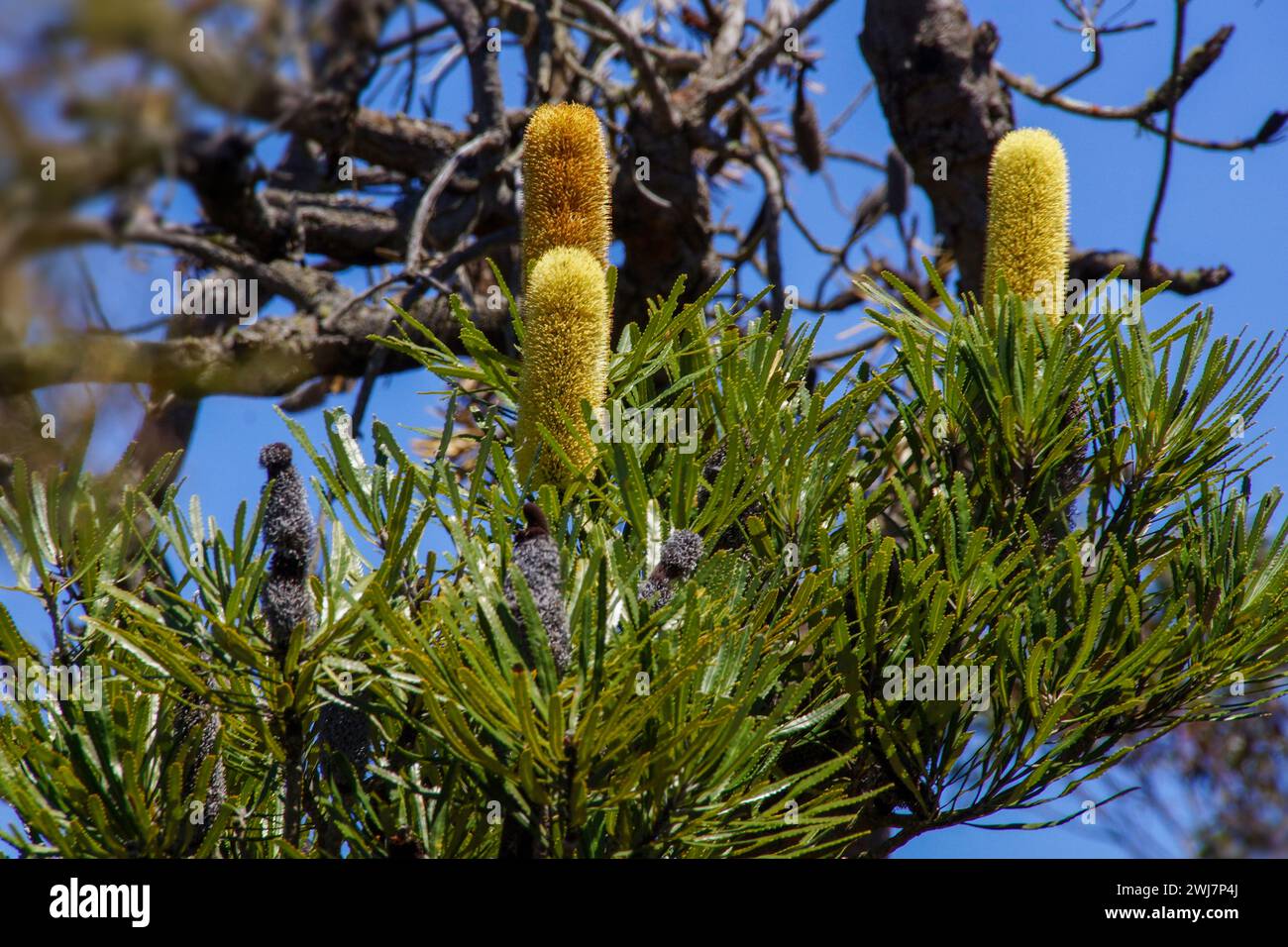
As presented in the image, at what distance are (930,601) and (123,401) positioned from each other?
0.75m

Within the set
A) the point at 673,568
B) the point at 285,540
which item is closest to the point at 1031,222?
the point at 673,568

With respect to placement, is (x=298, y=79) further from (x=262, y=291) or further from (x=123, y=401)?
(x=262, y=291)

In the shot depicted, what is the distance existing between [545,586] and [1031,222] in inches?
35.4

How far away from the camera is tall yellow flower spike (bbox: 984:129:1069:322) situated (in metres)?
1.42

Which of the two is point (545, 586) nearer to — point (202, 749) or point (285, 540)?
point (285, 540)

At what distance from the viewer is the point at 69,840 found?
928mm

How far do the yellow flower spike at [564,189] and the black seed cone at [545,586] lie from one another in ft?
1.50

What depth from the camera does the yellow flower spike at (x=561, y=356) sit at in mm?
1113

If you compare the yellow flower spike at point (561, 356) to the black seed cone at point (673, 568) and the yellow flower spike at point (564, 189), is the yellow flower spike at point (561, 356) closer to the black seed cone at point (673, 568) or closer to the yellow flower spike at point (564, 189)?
the yellow flower spike at point (564, 189)

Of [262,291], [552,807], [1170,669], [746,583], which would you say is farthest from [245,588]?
[262,291]

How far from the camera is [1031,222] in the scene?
1433 millimetres

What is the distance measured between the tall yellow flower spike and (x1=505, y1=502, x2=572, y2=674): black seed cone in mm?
802

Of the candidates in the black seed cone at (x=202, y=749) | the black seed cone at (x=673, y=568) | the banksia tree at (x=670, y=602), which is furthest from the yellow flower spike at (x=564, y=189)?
the black seed cone at (x=202, y=749)

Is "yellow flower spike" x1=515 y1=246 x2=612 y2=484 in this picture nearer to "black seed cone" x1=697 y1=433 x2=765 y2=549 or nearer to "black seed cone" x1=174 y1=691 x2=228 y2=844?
"black seed cone" x1=697 y1=433 x2=765 y2=549
